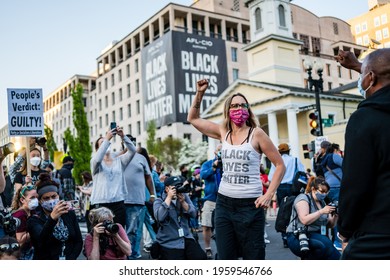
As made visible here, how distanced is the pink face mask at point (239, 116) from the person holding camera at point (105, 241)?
134 cm

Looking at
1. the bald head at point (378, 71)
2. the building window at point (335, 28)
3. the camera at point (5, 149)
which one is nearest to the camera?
the bald head at point (378, 71)

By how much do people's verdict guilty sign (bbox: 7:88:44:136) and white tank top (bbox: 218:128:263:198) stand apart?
6.66 feet

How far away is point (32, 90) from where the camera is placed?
4.34 meters

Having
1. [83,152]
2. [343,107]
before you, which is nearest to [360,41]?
[83,152]

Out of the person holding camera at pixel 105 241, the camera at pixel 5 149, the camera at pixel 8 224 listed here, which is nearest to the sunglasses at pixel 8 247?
the camera at pixel 8 224

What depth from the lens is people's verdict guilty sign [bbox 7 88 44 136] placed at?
433 centimetres

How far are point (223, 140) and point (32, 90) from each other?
1.94 meters

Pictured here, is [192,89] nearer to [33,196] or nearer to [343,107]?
[33,196]

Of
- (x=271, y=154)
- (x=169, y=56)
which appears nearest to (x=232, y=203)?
(x=271, y=154)

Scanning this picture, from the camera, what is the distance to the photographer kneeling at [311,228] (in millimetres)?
4098

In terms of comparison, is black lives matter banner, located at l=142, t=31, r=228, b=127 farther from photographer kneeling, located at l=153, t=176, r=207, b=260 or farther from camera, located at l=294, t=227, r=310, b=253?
camera, located at l=294, t=227, r=310, b=253

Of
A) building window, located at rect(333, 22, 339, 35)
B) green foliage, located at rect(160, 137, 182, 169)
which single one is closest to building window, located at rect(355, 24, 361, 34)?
building window, located at rect(333, 22, 339, 35)

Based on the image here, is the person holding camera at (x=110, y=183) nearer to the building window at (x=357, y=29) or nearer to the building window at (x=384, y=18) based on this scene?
the building window at (x=357, y=29)
